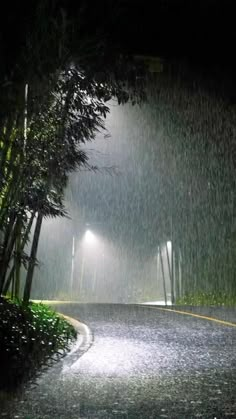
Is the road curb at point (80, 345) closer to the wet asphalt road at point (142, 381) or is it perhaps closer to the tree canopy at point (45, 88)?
the wet asphalt road at point (142, 381)

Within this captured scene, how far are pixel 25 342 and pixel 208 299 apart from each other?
1570cm

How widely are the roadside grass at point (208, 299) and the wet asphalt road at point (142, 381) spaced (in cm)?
1093

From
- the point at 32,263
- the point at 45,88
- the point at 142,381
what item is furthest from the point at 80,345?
the point at 45,88

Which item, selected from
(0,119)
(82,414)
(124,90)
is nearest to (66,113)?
(124,90)

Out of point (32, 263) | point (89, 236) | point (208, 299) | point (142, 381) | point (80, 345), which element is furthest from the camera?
point (89, 236)

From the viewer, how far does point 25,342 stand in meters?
6.70

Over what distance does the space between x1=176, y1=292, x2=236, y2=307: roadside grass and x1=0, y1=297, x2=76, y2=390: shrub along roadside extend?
12949mm

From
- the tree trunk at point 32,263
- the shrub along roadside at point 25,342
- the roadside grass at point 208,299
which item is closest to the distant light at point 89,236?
the roadside grass at point 208,299

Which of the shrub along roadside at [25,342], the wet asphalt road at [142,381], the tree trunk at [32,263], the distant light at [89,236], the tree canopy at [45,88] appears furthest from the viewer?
the distant light at [89,236]

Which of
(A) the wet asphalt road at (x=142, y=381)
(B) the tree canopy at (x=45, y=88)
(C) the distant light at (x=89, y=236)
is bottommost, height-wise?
(A) the wet asphalt road at (x=142, y=381)

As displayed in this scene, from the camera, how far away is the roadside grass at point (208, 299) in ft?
68.4

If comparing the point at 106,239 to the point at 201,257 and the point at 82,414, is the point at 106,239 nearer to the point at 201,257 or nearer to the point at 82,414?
the point at 201,257

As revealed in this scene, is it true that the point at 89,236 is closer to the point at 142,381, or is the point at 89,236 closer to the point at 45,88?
the point at 45,88

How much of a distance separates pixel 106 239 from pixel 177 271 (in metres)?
19.7
